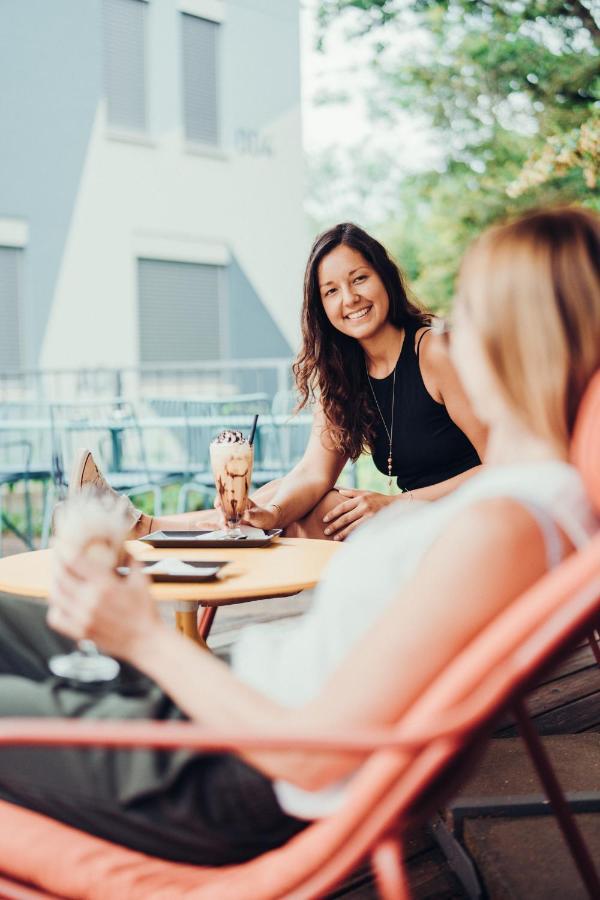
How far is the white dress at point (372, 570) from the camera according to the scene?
1.04 m

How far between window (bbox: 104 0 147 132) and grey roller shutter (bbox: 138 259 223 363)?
155 cm

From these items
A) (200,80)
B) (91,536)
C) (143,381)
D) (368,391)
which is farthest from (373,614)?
(200,80)

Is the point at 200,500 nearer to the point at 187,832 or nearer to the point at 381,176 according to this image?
the point at 187,832

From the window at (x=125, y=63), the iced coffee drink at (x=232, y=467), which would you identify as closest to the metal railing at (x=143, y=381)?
the window at (x=125, y=63)

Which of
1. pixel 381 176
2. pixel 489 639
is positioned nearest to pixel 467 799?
pixel 489 639

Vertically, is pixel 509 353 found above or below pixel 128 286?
below

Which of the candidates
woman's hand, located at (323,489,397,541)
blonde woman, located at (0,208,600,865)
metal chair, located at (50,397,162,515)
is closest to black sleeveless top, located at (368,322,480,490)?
woman's hand, located at (323,489,397,541)

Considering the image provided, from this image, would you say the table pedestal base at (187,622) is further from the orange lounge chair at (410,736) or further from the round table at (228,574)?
the orange lounge chair at (410,736)

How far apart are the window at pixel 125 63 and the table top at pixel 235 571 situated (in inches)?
376

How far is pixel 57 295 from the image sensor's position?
1014cm

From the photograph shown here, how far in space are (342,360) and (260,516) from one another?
2.37 ft

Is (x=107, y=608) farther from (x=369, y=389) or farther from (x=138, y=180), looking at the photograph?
(x=138, y=180)

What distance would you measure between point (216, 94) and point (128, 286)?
274 centimetres

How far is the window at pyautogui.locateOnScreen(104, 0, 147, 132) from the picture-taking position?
35.3 feet
